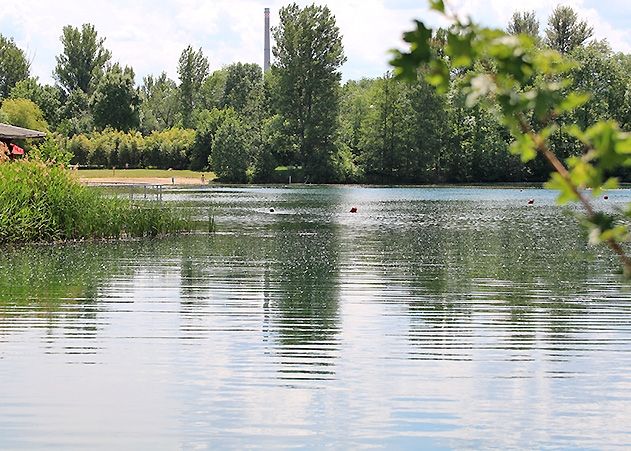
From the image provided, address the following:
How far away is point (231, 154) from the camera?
97500 mm

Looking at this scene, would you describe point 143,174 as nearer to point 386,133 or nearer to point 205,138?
point 205,138

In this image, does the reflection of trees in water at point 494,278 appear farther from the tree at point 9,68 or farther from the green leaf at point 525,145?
the tree at point 9,68

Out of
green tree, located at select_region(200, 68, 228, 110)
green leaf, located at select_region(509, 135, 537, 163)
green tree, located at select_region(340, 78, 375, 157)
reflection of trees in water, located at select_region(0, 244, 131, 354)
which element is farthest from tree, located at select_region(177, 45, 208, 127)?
green leaf, located at select_region(509, 135, 537, 163)

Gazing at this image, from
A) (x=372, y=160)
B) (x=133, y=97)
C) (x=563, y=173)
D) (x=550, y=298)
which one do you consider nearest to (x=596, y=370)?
(x=550, y=298)

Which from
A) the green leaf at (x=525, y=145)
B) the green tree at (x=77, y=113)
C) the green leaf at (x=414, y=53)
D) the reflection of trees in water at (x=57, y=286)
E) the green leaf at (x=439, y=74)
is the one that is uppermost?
the green tree at (x=77, y=113)

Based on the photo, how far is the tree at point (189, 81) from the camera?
430ft

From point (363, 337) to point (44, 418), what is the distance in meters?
5.46

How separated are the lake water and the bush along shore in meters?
1.16

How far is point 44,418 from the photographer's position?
10.1m

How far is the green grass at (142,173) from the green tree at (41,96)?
51.8ft

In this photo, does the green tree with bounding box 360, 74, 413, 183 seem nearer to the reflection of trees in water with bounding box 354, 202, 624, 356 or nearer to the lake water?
the reflection of trees in water with bounding box 354, 202, 624, 356

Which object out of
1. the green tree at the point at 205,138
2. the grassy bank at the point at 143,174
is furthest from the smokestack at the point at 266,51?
the grassy bank at the point at 143,174

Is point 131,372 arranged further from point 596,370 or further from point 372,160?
point 372,160

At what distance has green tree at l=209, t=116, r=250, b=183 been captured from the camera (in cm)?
9725
